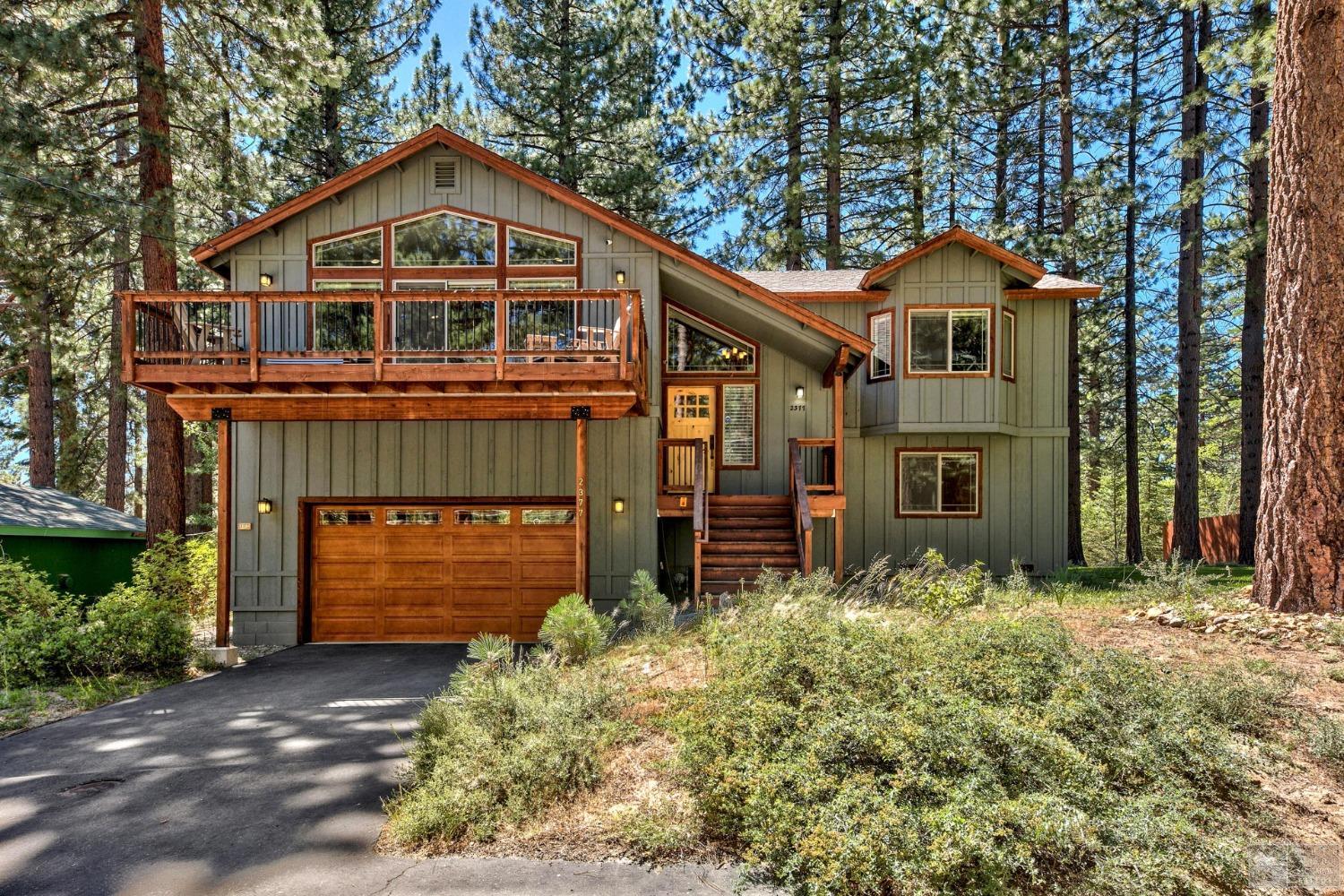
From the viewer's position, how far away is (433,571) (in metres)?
10.1

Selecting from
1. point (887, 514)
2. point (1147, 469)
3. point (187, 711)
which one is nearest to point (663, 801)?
point (187, 711)

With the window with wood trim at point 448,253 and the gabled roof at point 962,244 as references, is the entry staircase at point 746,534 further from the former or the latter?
the gabled roof at point 962,244

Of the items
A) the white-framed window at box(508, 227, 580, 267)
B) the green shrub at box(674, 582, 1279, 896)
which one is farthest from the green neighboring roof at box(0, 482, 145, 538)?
the green shrub at box(674, 582, 1279, 896)

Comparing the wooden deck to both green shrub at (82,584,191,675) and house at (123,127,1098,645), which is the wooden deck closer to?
house at (123,127,1098,645)

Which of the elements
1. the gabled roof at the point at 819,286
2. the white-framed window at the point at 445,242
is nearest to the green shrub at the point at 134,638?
the white-framed window at the point at 445,242

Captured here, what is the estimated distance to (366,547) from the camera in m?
10.1

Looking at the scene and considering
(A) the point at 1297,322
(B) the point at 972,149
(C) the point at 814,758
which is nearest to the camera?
(C) the point at 814,758

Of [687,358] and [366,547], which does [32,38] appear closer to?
[366,547]

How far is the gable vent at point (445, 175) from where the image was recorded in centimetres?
1024

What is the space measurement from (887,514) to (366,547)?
28.8ft

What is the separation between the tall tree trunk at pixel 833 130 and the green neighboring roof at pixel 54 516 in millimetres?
15919

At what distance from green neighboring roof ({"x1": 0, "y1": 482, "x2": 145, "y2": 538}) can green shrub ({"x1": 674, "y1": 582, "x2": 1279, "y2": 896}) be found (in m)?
12.1

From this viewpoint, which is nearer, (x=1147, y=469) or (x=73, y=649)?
(x=73, y=649)

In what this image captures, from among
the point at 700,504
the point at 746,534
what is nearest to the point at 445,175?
the point at 700,504
